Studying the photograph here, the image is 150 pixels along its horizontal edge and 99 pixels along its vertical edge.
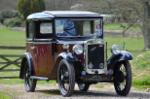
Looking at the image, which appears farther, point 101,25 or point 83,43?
point 101,25

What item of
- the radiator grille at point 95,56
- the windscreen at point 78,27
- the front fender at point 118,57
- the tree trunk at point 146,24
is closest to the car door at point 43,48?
the windscreen at point 78,27

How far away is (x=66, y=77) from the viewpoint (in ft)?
50.4

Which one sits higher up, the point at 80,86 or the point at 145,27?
the point at 80,86

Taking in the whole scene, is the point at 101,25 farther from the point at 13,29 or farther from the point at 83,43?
the point at 13,29

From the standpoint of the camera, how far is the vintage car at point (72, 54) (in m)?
15.3

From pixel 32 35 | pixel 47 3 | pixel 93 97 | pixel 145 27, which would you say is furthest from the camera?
pixel 47 3

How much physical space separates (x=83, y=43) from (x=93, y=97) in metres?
1.45

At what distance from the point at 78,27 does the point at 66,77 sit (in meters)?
1.89

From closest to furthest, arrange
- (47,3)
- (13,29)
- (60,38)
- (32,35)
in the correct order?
(60,38) < (32,35) < (13,29) < (47,3)

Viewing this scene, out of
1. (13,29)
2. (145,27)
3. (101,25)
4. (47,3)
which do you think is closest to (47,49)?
(101,25)

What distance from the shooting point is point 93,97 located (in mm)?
14906

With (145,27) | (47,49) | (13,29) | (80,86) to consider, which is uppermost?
(47,49)

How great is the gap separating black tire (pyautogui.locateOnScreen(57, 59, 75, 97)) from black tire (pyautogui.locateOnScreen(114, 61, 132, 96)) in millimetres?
1376

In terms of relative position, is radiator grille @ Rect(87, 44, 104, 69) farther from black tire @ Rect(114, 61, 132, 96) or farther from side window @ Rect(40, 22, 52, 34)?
side window @ Rect(40, 22, 52, 34)
